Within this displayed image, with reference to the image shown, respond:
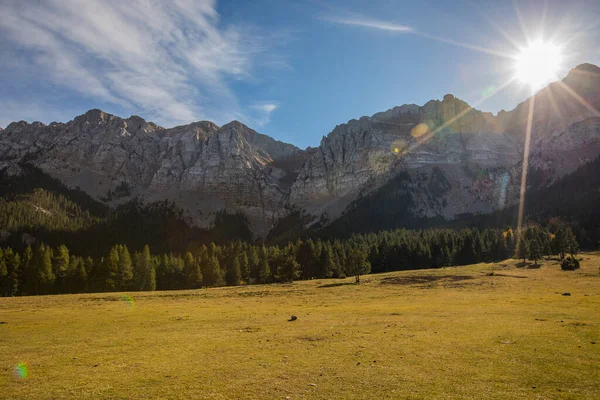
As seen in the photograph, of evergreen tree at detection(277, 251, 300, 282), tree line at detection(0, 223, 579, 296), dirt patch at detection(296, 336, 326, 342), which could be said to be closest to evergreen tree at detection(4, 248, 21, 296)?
tree line at detection(0, 223, 579, 296)

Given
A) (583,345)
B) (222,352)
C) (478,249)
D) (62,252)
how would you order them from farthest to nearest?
(478,249) < (62,252) < (222,352) < (583,345)

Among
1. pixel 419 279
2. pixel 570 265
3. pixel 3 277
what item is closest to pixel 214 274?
pixel 3 277

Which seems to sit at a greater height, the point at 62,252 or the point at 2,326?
the point at 62,252

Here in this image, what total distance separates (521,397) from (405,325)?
63.1 feet

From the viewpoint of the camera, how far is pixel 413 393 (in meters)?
17.0

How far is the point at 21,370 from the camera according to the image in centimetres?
2231

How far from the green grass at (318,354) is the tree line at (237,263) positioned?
6793cm

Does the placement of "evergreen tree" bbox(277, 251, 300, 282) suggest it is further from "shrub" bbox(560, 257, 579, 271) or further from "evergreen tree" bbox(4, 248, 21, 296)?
"shrub" bbox(560, 257, 579, 271)

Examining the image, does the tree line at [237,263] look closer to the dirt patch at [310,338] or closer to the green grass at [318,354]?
the green grass at [318,354]

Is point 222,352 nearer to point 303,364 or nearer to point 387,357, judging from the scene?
point 303,364

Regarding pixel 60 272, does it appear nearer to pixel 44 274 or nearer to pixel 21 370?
pixel 44 274

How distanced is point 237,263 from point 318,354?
101 meters

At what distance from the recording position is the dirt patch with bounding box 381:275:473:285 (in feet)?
292

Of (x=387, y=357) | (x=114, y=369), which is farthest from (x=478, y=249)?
(x=114, y=369)
